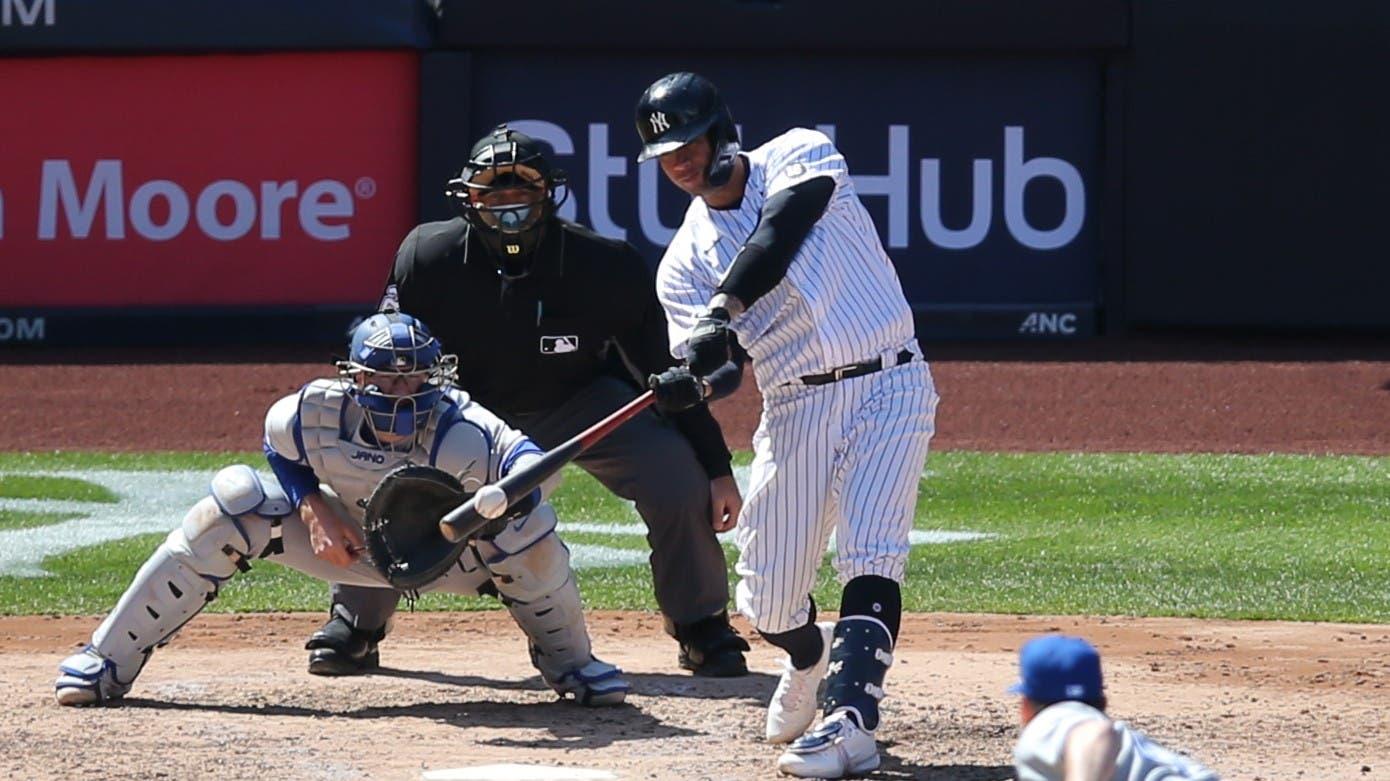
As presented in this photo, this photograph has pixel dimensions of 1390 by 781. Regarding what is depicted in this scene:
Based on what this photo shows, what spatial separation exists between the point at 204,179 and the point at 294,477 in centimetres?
845

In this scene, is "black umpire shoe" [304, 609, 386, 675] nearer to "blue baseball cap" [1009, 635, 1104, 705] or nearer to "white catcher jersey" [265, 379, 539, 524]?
"white catcher jersey" [265, 379, 539, 524]

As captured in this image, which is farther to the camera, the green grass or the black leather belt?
the green grass

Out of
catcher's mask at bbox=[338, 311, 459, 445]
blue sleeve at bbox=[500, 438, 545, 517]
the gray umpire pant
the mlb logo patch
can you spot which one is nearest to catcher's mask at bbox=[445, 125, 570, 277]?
the mlb logo patch

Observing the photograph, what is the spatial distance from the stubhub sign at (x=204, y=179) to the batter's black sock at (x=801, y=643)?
348 inches

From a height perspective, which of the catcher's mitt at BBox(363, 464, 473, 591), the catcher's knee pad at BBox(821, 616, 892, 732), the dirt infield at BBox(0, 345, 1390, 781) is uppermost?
the catcher's mitt at BBox(363, 464, 473, 591)

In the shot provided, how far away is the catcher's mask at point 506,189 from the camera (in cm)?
633

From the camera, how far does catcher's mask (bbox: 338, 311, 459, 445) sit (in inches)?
220

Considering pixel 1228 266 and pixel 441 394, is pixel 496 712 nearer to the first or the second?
pixel 441 394

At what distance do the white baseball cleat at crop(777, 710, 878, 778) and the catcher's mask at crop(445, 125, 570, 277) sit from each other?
2.01 metres

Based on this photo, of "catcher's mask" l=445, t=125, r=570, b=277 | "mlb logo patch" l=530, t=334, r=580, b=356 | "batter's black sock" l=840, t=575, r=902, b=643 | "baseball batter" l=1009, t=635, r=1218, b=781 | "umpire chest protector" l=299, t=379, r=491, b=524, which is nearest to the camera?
"baseball batter" l=1009, t=635, r=1218, b=781

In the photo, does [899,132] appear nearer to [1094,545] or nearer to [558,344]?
[1094,545]

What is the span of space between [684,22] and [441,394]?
321 inches

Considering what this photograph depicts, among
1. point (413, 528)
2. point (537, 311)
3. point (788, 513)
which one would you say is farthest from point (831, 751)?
point (537, 311)

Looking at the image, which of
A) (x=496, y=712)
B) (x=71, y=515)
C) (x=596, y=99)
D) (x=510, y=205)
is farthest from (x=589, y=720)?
(x=596, y=99)
